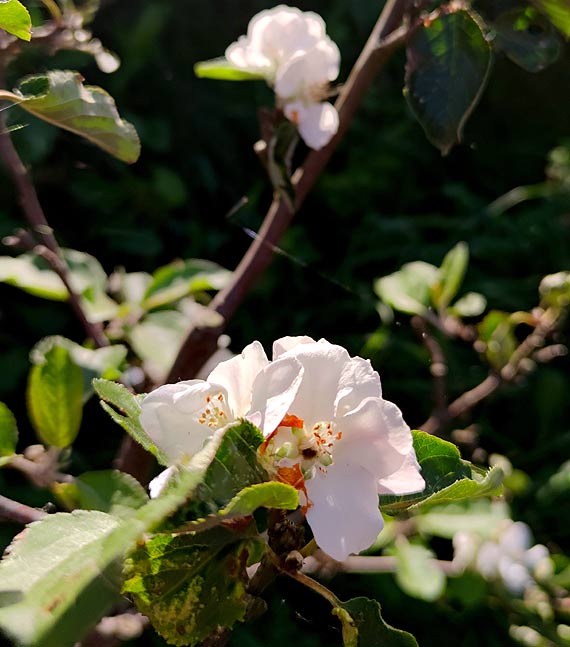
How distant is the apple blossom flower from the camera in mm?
384

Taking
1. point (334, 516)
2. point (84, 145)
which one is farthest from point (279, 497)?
point (84, 145)

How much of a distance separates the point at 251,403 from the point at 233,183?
120 centimetres

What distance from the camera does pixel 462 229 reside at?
61.2 inches

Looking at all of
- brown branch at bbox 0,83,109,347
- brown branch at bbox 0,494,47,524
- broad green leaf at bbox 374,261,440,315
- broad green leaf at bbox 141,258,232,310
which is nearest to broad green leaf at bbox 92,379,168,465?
brown branch at bbox 0,494,47,524

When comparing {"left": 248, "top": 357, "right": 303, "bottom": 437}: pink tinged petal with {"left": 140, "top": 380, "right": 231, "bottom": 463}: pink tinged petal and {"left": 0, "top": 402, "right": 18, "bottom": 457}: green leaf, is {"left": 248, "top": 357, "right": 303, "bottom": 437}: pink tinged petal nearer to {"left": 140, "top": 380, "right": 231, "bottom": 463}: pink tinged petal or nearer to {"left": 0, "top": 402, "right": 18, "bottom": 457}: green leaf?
{"left": 140, "top": 380, "right": 231, "bottom": 463}: pink tinged petal

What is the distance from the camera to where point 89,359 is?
0.71 metres

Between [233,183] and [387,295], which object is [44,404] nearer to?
[387,295]

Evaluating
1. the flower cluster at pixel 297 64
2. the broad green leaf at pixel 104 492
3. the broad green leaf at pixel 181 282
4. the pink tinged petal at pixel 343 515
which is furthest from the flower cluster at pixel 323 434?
the broad green leaf at pixel 181 282

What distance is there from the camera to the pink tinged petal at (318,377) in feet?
1.30

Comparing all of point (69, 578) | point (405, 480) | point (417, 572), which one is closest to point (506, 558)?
point (417, 572)

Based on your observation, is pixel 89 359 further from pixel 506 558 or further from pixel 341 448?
pixel 506 558

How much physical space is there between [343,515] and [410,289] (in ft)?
2.00

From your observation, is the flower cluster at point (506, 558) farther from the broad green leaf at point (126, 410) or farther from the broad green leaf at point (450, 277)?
the broad green leaf at point (126, 410)

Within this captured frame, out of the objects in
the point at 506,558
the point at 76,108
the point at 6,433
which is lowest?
the point at 506,558
